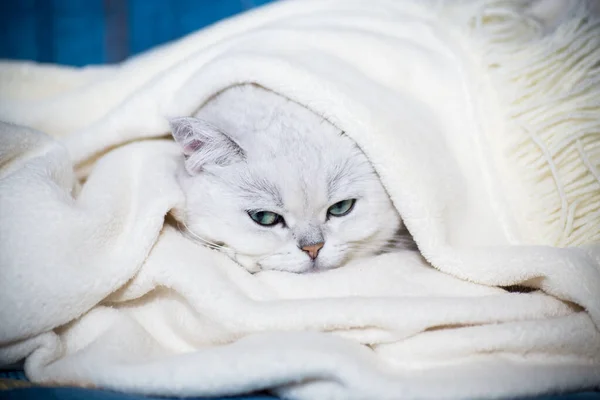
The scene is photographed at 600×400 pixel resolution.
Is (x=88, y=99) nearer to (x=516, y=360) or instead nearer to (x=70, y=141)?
(x=70, y=141)

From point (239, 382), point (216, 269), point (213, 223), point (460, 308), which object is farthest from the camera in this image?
point (213, 223)

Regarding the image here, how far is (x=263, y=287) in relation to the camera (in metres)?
1.10

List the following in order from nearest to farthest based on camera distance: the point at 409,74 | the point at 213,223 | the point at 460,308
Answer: the point at 460,308
the point at 213,223
the point at 409,74

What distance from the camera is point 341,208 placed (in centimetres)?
123

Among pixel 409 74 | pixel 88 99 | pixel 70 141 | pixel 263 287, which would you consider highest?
pixel 409 74

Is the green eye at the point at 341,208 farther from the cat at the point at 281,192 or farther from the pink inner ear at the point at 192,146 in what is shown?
the pink inner ear at the point at 192,146

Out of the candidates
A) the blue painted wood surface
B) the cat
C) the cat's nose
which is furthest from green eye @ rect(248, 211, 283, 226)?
the blue painted wood surface

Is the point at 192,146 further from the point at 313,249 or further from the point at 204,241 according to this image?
the point at 313,249

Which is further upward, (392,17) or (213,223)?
(392,17)

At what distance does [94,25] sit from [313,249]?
5.78 ft

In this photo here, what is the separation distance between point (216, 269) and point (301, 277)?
19 cm

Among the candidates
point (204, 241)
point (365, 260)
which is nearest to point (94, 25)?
point (204, 241)

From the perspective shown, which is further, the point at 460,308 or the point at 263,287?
the point at 263,287

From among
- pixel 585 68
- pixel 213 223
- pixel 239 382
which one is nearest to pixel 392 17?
pixel 585 68
